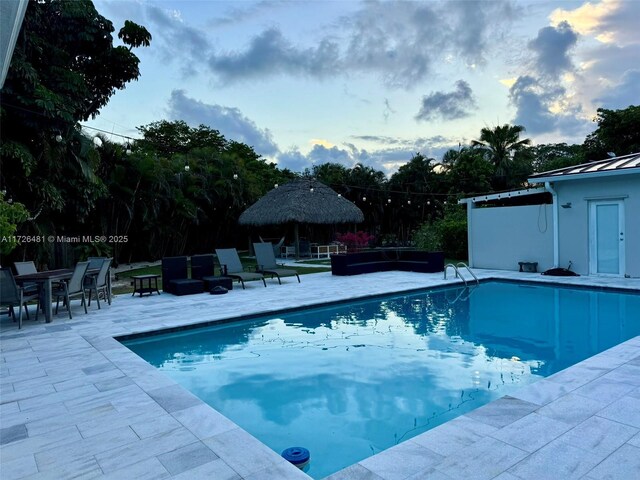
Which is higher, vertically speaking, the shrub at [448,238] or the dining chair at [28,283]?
the shrub at [448,238]

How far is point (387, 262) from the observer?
1436 centimetres

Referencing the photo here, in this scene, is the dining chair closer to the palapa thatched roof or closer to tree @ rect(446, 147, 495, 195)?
the palapa thatched roof

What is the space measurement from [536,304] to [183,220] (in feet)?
52.7

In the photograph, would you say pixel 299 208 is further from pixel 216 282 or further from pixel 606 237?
pixel 606 237

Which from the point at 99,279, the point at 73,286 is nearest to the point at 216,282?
the point at 99,279

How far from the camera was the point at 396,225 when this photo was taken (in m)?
28.9

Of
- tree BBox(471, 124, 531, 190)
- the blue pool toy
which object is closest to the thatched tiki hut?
tree BBox(471, 124, 531, 190)

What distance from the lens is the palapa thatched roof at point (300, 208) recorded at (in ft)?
65.9

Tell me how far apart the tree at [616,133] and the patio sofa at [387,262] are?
13.7m

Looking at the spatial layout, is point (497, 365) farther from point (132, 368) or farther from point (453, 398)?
point (132, 368)

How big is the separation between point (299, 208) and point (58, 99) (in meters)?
10.8

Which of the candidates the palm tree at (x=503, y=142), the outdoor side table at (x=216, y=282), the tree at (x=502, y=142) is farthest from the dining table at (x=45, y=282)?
the palm tree at (x=503, y=142)

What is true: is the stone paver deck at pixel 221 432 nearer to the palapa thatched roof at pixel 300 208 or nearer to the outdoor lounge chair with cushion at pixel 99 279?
the outdoor lounge chair with cushion at pixel 99 279

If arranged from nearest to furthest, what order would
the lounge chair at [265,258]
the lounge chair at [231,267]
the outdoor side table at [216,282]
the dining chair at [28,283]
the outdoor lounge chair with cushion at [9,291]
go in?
1. the outdoor lounge chair with cushion at [9,291]
2. the dining chair at [28,283]
3. the outdoor side table at [216,282]
4. the lounge chair at [231,267]
5. the lounge chair at [265,258]
